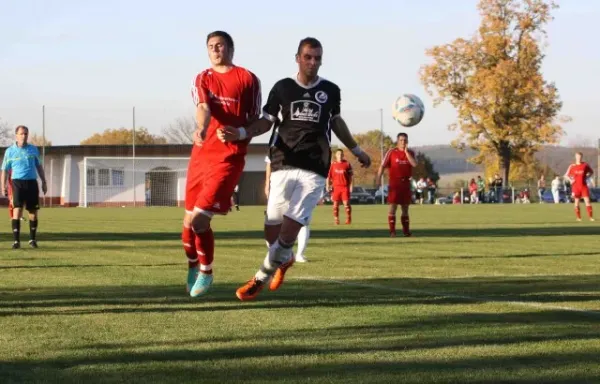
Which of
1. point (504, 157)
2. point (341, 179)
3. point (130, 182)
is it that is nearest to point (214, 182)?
point (341, 179)

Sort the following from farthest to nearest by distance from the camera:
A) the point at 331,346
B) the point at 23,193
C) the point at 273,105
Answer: the point at 23,193 < the point at 273,105 < the point at 331,346

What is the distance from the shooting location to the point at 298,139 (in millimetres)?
8727

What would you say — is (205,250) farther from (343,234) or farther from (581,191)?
(581,191)

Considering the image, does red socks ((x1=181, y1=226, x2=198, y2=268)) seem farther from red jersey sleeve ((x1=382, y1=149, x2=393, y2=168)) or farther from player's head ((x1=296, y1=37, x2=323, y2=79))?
red jersey sleeve ((x1=382, y1=149, x2=393, y2=168))

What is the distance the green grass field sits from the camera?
559 centimetres

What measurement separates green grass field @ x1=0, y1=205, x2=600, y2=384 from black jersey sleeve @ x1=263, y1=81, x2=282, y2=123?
5.16ft

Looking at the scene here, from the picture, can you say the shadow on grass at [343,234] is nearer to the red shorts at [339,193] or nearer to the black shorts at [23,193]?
the black shorts at [23,193]

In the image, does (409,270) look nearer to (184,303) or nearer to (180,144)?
(184,303)

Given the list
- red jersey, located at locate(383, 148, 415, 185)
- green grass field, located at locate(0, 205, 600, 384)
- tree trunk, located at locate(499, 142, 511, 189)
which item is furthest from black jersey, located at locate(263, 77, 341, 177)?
tree trunk, located at locate(499, 142, 511, 189)

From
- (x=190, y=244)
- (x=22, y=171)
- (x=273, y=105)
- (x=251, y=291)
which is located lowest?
(x=251, y=291)

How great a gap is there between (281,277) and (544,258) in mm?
6314

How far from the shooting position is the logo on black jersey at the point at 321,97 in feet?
28.6

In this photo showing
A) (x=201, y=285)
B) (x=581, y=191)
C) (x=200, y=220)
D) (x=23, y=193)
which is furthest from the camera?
(x=581, y=191)

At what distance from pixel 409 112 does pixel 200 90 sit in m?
12.8
